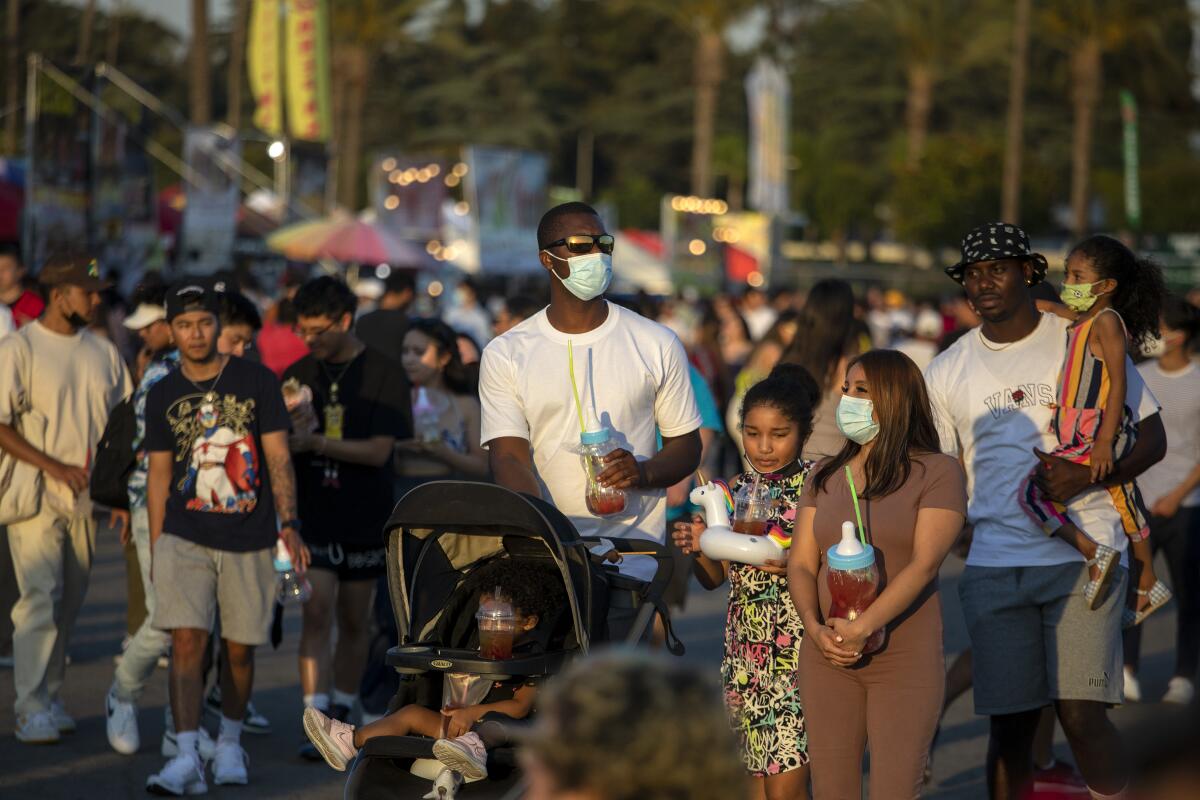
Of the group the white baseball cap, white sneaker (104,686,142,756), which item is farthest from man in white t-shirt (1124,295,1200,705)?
the white baseball cap

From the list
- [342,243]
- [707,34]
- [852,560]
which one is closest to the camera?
[852,560]

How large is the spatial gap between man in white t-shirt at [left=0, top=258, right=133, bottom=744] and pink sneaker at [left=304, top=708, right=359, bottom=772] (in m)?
3.01

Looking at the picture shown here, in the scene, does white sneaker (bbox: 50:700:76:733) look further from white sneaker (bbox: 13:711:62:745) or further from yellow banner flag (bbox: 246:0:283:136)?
yellow banner flag (bbox: 246:0:283:136)

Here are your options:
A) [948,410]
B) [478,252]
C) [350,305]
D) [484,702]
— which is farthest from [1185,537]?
[478,252]

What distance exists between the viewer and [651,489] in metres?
5.51

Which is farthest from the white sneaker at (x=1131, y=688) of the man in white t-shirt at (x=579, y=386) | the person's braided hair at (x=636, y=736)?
the person's braided hair at (x=636, y=736)

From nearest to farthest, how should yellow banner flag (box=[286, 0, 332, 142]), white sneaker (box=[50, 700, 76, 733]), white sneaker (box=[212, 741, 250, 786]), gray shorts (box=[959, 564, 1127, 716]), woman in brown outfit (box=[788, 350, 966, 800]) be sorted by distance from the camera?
woman in brown outfit (box=[788, 350, 966, 800]) → gray shorts (box=[959, 564, 1127, 716]) → white sneaker (box=[212, 741, 250, 786]) → white sneaker (box=[50, 700, 76, 733]) → yellow banner flag (box=[286, 0, 332, 142])

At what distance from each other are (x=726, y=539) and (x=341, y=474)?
295cm

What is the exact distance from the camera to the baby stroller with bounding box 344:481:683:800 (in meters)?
4.82

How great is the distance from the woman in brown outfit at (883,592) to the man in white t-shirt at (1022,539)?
2.69 feet

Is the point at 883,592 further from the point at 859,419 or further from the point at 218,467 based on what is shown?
the point at 218,467

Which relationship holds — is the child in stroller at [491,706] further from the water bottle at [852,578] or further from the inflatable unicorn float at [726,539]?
the water bottle at [852,578]

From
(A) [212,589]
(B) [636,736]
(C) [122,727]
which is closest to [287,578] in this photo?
(A) [212,589]

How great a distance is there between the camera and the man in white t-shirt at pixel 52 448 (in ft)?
24.7
